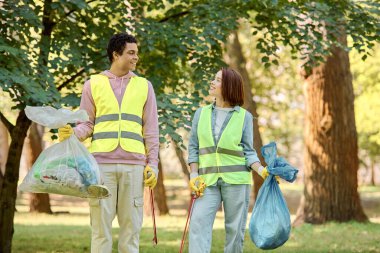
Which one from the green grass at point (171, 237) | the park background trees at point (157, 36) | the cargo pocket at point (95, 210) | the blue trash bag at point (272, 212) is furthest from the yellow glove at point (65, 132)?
the green grass at point (171, 237)

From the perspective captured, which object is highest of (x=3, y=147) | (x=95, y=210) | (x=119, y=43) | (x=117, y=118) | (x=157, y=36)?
(x=157, y=36)

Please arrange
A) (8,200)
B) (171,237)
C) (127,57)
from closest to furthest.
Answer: (127,57) < (8,200) < (171,237)

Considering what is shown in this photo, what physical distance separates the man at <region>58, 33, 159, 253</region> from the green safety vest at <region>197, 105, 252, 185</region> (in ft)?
1.84

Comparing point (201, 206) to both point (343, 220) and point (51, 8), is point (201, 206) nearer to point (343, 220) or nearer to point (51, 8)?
point (51, 8)

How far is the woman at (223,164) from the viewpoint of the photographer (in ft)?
18.1

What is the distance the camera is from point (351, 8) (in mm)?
9656

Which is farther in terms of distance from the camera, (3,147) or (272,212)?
(3,147)

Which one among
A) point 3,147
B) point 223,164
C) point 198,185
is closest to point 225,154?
point 223,164

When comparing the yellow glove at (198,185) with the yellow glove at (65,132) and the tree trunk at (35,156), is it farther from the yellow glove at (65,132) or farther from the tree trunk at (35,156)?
the tree trunk at (35,156)

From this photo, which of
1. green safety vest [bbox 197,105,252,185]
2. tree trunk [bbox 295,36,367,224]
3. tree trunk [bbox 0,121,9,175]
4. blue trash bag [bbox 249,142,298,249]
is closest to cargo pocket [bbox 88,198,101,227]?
green safety vest [bbox 197,105,252,185]

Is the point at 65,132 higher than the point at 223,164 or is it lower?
higher

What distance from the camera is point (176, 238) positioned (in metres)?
12.6

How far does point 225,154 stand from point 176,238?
23.9 feet

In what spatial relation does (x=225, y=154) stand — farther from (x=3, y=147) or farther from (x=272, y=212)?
(x=3, y=147)
